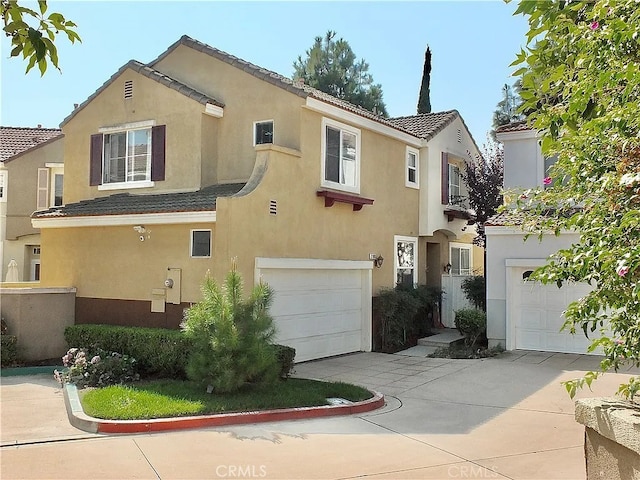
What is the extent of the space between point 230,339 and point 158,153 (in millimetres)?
7243

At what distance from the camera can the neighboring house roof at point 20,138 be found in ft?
82.4

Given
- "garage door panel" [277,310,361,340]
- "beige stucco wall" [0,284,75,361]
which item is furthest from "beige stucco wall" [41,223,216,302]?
"garage door panel" [277,310,361,340]

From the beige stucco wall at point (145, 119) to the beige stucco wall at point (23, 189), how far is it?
28.2 feet

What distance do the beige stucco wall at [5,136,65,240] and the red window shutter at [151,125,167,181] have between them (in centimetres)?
1115

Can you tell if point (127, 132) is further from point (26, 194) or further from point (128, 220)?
point (26, 194)

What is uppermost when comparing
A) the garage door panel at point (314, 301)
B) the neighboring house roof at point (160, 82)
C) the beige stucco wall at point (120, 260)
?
the neighboring house roof at point (160, 82)

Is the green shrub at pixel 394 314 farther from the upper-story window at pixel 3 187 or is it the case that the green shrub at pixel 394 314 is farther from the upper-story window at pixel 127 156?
the upper-story window at pixel 3 187

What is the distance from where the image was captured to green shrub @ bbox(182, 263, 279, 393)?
31.0 feet

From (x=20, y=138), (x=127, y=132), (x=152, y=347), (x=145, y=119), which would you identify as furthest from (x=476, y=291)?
(x=20, y=138)

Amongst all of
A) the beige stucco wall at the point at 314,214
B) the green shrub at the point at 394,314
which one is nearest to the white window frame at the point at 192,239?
the beige stucco wall at the point at 314,214

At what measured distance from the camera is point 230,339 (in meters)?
9.38

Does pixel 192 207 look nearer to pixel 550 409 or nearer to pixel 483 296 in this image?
pixel 550 409

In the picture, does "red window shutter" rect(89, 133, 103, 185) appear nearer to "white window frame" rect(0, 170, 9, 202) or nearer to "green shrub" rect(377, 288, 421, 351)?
"green shrub" rect(377, 288, 421, 351)

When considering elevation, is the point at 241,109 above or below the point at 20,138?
below
